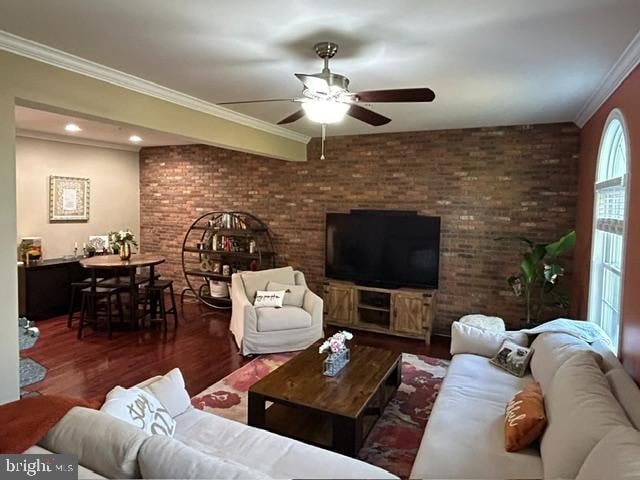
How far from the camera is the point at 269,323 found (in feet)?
14.6

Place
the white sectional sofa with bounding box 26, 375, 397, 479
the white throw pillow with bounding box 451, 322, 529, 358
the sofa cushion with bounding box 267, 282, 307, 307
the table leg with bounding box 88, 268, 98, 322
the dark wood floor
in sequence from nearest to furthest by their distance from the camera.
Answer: the white sectional sofa with bounding box 26, 375, 397, 479, the white throw pillow with bounding box 451, 322, 529, 358, the dark wood floor, the sofa cushion with bounding box 267, 282, 307, 307, the table leg with bounding box 88, 268, 98, 322

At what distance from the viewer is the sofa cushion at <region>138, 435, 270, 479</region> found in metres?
1.16

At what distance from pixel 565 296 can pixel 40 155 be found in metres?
7.31

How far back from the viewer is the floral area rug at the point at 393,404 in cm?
272

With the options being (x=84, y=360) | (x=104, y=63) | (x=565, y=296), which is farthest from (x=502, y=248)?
(x=84, y=360)

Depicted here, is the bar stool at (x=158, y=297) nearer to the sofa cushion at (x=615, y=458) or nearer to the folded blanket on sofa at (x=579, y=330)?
the folded blanket on sofa at (x=579, y=330)

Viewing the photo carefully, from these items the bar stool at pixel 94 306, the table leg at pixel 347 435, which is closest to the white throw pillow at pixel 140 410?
the table leg at pixel 347 435

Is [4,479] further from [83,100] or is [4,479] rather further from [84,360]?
[84,360]

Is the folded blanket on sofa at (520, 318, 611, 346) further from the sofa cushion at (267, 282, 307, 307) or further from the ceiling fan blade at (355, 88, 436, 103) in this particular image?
the sofa cushion at (267, 282, 307, 307)

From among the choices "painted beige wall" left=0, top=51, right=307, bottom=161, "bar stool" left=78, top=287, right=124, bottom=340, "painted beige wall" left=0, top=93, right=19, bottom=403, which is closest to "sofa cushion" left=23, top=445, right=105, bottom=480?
"painted beige wall" left=0, top=93, right=19, bottom=403

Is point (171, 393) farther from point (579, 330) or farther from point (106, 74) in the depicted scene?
point (579, 330)

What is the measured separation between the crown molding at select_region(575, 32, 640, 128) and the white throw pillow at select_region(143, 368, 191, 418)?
127 inches

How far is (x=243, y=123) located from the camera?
4648 mm

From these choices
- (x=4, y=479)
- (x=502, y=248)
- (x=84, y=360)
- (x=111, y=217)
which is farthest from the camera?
(x=111, y=217)
